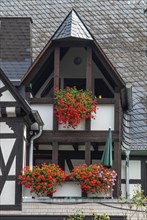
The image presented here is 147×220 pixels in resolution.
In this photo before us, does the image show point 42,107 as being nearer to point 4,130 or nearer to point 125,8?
point 4,130

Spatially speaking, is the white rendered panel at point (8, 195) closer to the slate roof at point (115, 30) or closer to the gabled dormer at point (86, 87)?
the gabled dormer at point (86, 87)

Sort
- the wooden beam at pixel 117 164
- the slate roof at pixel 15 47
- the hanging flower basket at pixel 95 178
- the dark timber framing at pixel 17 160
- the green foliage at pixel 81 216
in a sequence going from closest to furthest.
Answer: the green foliage at pixel 81 216
the dark timber framing at pixel 17 160
the hanging flower basket at pixel 95 178
the wooden beam at pixel 117 164
the slate roof at pixel 15 47

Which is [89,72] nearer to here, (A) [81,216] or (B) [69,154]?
(B) [69,154]

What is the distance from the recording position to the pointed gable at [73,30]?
2372cm

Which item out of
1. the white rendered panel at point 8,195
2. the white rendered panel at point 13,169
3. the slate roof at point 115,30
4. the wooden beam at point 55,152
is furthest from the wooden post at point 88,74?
the white rendered panel at point 8,195

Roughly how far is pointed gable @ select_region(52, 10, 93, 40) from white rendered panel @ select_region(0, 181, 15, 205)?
4670mm

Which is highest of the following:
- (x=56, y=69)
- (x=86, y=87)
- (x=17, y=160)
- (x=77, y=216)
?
(x=56, y=69)

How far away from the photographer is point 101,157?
81.4 ft

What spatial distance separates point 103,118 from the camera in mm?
23703

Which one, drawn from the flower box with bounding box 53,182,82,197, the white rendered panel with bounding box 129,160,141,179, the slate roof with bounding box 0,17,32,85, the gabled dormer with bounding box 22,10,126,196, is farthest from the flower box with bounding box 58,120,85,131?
the white rendered panel with bounding box 129,160,141,179

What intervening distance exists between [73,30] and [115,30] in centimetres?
619

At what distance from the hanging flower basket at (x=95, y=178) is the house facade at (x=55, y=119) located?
0.32 m

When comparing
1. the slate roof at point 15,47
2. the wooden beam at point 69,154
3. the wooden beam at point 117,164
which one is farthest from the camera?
the slate roof at point 15,47

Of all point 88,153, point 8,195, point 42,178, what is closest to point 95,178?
point 88,153
